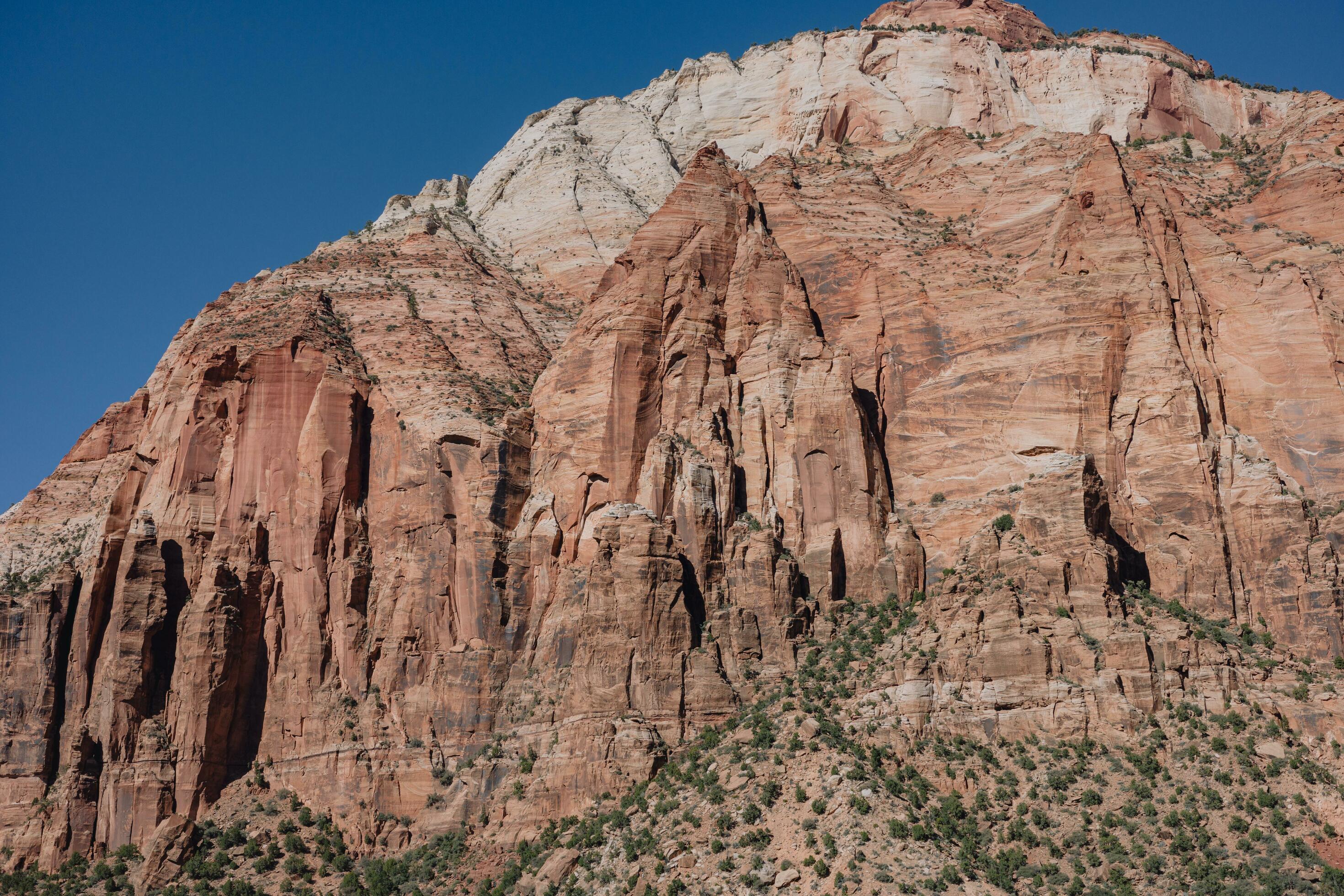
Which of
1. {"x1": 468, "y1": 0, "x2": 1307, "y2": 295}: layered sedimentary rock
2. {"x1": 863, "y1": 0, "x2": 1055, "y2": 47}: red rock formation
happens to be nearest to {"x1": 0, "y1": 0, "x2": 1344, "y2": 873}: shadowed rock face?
{"x1": 468, "y1": 0, "x2": 1307, "y2": 295}: layered sedimentary rock

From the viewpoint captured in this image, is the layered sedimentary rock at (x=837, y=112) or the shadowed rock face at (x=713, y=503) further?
the layered sedimentary rock at (x=837, y=112)

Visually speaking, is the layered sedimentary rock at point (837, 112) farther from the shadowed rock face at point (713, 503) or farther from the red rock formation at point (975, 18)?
the shadowed rock face at point (713, 503)

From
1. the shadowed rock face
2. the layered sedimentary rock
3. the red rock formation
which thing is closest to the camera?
the shadowed rock face

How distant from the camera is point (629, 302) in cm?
8962

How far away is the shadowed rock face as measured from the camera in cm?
7456

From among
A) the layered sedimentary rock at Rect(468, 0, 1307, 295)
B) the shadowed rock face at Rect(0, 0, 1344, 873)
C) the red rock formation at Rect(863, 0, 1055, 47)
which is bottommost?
the shadowed rock face at Rect(0, 0, 1344, 873)

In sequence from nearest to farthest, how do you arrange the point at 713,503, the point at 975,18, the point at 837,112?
1. the point at 713,503
2. the point at 837,112
3. the point at 975,18

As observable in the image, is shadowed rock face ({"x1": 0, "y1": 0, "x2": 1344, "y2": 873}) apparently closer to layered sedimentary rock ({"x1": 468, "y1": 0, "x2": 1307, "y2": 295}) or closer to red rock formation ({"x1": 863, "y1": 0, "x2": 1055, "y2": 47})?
layered sedimentary rock ({"x1": 468, "y1": 0, "x2": 1307, "y2": 295})

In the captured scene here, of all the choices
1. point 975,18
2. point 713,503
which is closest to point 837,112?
point 975,18

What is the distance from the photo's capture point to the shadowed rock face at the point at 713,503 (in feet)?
245

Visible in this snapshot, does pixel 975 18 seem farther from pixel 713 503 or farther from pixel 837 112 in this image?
pixel 713 503

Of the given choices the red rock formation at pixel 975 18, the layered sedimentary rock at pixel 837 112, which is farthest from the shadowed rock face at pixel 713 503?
the red rock formation at pixel 975 18

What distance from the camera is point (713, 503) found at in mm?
81812

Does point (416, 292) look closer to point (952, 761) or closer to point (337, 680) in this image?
point (337, 680)
